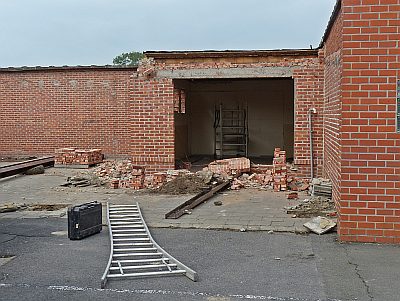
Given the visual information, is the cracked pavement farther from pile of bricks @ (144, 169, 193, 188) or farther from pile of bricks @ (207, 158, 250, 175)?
pile of bricks @ (207, 158, 250, 175)

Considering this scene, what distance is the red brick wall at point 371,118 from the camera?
7242 mm

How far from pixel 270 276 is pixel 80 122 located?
51.5 feet

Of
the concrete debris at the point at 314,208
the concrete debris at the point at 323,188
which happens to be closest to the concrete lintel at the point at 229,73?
the concrete debris at the point at 323,188

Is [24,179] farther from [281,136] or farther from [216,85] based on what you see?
[281,136]

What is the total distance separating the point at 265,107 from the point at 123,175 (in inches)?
273

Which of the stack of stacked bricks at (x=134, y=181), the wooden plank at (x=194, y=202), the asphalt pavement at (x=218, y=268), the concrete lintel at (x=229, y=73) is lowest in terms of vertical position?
the asphalt pavement at (x=218, y=268)

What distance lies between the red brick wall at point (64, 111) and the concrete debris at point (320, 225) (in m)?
12.7

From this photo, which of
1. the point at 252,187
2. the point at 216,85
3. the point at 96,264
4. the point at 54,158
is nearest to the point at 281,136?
the point at 216,85

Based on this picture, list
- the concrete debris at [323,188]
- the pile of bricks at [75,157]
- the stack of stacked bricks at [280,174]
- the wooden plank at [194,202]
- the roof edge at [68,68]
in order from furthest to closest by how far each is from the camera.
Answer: the roof edge at [68,68]
the pile of bricks at [75,157]
the stack of stacked bricks at [280,174]
the concrete debris at [323,188]
the wooden plank at [194,202]

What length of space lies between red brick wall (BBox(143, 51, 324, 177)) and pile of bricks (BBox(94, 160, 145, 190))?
0.93 m

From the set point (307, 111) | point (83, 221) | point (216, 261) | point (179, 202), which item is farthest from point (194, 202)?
point (307, 111)

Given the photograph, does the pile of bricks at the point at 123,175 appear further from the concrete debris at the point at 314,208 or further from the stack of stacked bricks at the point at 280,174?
the concrete debris at the point at 314,208

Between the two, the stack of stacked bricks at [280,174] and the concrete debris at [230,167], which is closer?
the stack of stacked bricks at [280,174]

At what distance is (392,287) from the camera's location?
554 cm
